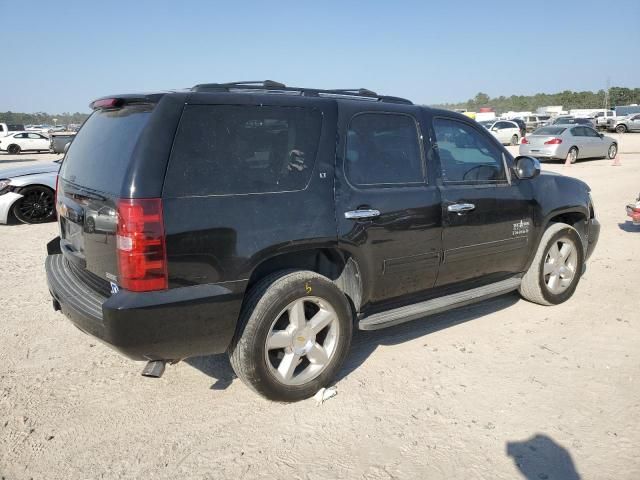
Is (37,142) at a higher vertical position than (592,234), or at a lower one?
higher

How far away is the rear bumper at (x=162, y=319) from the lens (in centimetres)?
268

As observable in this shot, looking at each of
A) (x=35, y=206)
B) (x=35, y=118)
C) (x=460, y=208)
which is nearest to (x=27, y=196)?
(x=35, y=206)

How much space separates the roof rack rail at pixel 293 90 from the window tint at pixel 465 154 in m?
0.39

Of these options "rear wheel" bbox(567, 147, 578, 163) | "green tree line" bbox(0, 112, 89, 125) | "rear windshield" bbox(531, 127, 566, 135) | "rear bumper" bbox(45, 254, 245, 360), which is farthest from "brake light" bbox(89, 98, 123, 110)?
"green tree line" bbox(0, 112, 89, 125)

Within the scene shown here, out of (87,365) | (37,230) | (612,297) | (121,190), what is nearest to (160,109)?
(121,190)

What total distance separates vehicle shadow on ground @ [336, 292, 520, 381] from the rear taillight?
1.57 meters

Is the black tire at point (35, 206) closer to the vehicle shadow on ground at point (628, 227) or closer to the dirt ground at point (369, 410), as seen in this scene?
the dirt ground at point (369, 410)

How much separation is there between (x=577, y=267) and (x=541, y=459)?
2.90m

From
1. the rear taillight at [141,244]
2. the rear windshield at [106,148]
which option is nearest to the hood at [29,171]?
the rear windshield at [106,148]

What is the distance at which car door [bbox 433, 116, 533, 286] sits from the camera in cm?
396

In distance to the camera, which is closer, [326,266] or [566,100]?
[326,266]

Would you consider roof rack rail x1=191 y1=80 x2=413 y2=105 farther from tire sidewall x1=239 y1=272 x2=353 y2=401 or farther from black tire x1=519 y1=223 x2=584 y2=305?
black tire x1=519 y1=223 x2=584 y2=305

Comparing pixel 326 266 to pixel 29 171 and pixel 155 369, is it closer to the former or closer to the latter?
pixel 155 369

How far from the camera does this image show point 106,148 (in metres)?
3.08
